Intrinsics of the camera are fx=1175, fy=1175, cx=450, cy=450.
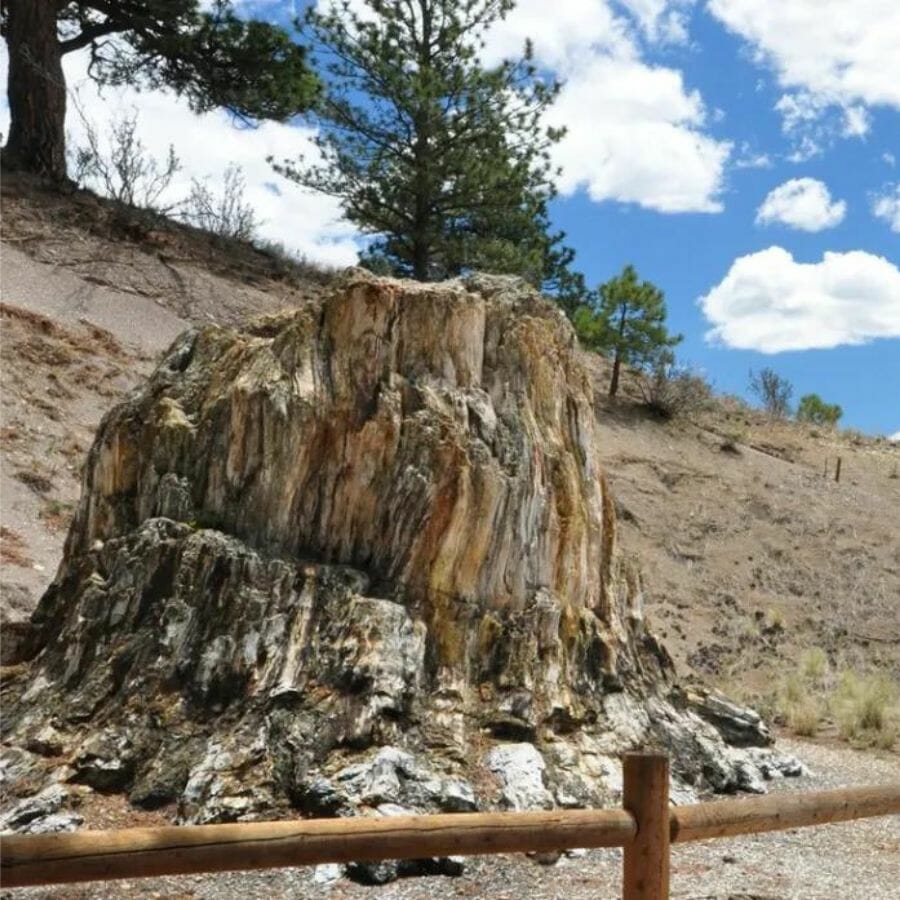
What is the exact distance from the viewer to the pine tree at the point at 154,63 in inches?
874

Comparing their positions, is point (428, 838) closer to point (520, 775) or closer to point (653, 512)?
point (520, 775)

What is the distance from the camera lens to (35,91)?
74.1ft

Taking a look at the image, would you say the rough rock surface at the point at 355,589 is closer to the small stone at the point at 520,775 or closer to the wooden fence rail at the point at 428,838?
the small stone at the point at 520,775

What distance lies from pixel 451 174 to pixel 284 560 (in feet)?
50.8

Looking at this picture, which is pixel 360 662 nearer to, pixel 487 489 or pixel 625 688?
pixel 487 489

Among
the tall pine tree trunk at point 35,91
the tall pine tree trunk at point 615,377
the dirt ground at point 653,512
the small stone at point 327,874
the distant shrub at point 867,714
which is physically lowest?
the small stone at point 327,874

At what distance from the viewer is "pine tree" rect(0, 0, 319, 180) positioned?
22.2 metres

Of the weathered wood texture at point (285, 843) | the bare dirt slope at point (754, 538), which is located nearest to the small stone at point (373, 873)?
the weathered wood texture at point (285, 843)

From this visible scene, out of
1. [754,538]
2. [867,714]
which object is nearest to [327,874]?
[867,714]

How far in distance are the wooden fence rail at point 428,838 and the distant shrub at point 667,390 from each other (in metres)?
21.5

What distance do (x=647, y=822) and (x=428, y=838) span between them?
0.76m

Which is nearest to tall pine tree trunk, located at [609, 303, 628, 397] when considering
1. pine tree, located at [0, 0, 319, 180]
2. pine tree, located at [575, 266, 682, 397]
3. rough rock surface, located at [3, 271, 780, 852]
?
pine tree, located at [575, 266, 682, 397]

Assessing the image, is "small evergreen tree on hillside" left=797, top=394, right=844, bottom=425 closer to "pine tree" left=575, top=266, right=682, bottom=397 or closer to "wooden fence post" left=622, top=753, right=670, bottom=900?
"pine tree" left=575, top=266, right=682, bottom=397

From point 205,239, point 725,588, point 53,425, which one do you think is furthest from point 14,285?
point 725,588
